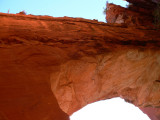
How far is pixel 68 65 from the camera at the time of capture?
336cm

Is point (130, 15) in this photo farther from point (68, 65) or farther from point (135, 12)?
point (68, 65)

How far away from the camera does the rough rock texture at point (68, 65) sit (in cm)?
267

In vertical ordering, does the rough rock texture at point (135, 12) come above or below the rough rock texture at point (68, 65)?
above

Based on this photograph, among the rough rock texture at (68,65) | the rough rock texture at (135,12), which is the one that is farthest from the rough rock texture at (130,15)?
the rough rock texture at (68,65)

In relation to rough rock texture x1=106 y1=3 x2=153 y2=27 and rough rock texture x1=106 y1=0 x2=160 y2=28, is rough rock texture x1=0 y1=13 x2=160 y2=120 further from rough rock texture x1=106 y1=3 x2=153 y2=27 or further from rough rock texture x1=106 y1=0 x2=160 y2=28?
rough rock texture x1=106 y1=0 x2=160 y2=28

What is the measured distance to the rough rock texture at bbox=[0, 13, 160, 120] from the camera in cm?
267

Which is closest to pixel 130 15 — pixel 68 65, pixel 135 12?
pixel 135 12

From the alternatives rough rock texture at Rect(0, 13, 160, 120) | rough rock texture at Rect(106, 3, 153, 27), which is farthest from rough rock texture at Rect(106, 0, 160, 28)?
rough rock texture at Rect(0, 13, 160, 120)

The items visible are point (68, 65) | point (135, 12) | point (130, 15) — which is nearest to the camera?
point (68, 65)

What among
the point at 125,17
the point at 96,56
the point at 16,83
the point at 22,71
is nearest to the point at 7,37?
the point at 22,71

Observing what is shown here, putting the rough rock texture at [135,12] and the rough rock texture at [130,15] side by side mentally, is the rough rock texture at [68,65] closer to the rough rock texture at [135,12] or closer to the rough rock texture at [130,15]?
the rough rock texture at [130,15]

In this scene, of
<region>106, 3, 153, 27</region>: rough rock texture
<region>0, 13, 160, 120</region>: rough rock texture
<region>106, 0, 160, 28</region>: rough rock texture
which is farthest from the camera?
Answer: <region>106, 0, 160, 28</region>: rough rock texture

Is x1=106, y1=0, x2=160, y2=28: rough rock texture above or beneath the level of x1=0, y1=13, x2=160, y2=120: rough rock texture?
above

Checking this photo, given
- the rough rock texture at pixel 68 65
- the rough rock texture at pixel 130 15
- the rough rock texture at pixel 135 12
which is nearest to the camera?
the rough rock texture at pixel 68 65
